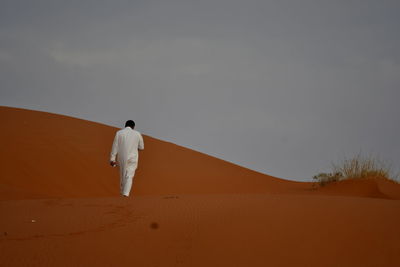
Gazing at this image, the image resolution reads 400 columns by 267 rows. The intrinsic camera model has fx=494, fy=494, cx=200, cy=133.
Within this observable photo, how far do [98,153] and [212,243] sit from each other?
16362 mm

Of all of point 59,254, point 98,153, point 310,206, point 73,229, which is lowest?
point 59,254

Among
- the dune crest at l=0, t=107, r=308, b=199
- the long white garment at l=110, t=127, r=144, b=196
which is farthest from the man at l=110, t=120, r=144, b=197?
the dune crest at l=0, t=107, r=308, b=199

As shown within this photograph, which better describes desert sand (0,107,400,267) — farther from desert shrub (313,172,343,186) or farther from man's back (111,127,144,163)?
desert shrub (313,172,343,186)

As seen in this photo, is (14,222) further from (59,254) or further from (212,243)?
(212,243)

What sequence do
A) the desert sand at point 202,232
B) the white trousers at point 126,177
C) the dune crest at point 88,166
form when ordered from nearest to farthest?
the desert sand at point 202,232, the white trousers at point 126,177, the dune crest at point 88,166

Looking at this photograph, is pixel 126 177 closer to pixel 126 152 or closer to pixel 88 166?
pixel 126 152

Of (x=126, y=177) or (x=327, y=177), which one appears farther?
(x=327, y=177)

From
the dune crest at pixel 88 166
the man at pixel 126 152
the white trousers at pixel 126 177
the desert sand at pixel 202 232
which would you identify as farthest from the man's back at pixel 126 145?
the desert sand at pixel 202 232

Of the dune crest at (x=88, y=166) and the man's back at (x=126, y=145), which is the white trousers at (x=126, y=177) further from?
the dune crest at (x=88, y=166)

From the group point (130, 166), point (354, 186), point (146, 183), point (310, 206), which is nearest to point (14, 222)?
point (310, 206)

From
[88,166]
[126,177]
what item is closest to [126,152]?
[126,177]

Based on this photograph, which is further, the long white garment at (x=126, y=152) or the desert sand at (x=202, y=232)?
the long white garment at (x=126, y=152)

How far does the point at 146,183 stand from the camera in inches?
757

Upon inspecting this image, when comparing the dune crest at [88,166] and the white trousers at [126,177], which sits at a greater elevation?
the dune crest at [88,166]
